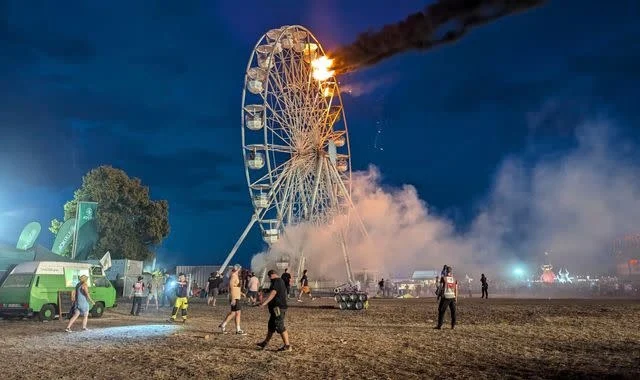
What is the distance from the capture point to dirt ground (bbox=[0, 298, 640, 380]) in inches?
342

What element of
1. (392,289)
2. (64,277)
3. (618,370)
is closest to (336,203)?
(392,289)

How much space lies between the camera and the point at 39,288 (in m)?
19.4

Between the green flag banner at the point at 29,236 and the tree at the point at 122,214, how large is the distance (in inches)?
524

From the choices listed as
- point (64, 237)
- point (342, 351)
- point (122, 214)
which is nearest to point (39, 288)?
point (342, 351)

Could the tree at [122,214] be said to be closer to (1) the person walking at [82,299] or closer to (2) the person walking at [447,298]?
(1) the person walking at [82,299]

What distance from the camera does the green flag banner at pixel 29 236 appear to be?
1371 inches

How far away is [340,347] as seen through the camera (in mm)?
11539

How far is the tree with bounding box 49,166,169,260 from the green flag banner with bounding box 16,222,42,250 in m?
13.3

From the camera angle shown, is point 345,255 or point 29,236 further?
point 345,255

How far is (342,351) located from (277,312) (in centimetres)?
163

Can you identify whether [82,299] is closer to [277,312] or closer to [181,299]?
[181,299]

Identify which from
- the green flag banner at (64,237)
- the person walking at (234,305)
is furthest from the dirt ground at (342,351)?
the green flag banner at (64,237)

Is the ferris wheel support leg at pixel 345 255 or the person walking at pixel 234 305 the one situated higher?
the ferris wheel support leg at pixel 345 255

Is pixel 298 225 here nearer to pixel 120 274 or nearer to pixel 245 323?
pixel 120 274
